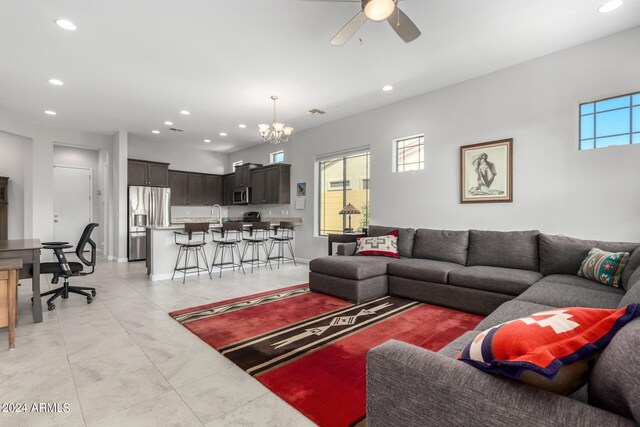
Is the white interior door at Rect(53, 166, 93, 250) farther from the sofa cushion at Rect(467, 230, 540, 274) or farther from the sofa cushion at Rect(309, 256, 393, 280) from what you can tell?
the sofa cushion at Rect(467, 230, 540, 274)

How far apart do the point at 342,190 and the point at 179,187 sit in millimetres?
4906

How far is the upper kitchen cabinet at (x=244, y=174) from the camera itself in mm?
8172

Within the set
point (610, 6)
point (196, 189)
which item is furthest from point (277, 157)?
point (610, 6)

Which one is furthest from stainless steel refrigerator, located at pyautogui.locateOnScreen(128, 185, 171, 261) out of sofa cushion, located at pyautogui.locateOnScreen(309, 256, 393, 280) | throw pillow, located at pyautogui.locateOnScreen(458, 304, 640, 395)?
throw pillow, located at pyautogui.locateOnScreen(458, 304, 640, 395)

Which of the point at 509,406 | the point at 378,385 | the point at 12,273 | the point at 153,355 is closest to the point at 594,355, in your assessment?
the point at 509,406

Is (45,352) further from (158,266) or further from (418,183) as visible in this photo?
(418,183)

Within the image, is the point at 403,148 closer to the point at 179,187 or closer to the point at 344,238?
the point at 344,238

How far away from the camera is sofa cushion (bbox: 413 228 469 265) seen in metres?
4.11

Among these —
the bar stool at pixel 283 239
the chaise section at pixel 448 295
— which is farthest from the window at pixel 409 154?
the bar stool at pixel 283 239

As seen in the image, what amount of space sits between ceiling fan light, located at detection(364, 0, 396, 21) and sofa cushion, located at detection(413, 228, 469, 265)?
2892 mm

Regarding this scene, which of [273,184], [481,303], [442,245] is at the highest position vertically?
[273,184]

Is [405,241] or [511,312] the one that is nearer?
[511,312]

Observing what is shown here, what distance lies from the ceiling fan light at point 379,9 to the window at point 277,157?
5.72m

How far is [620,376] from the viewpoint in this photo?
2.39 feet
